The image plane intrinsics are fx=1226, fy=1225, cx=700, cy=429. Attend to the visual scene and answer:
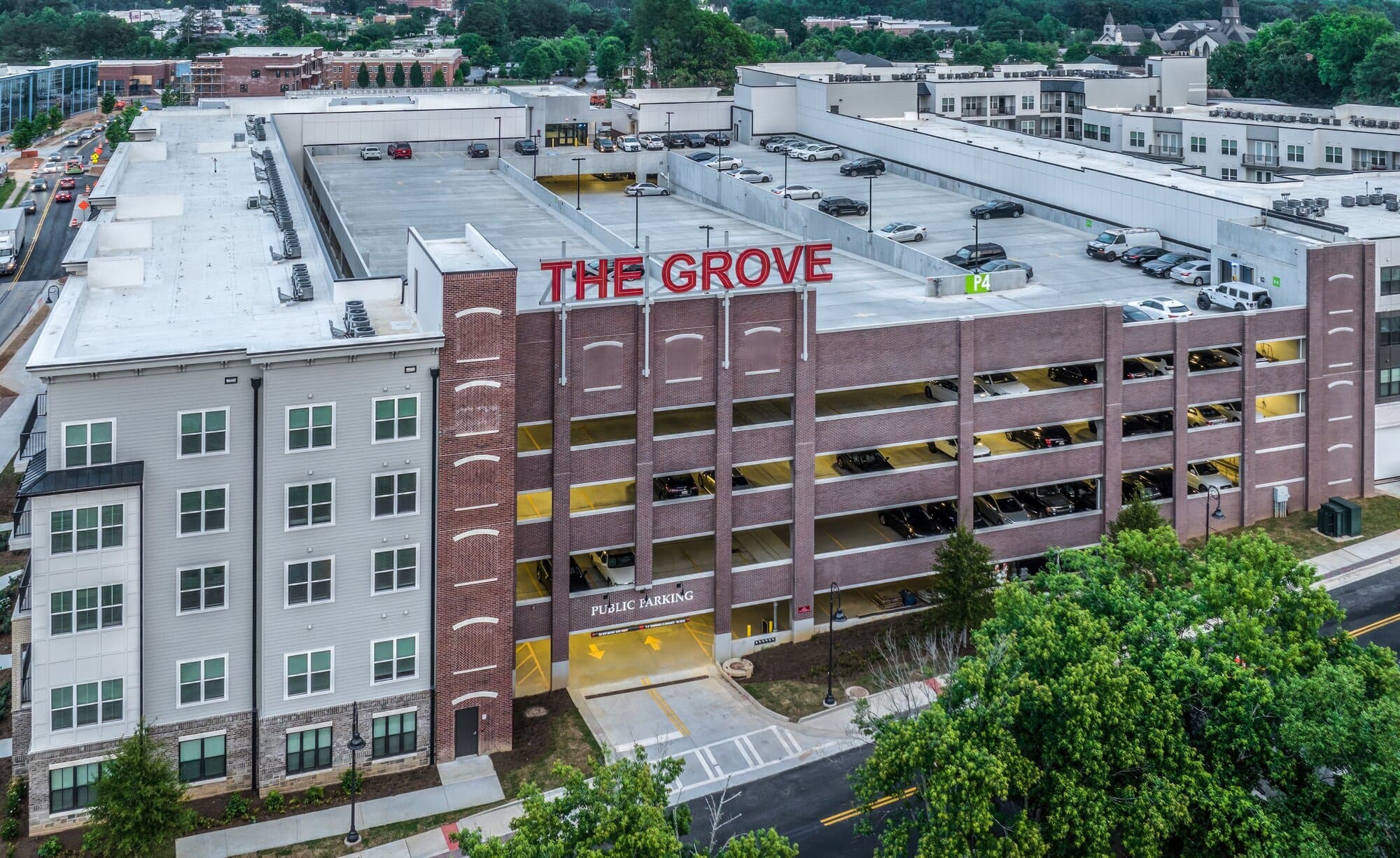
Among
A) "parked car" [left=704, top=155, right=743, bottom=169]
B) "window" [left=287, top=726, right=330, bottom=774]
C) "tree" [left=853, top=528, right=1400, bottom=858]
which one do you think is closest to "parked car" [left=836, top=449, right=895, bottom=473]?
"tree" [left=853, top=528, right=1400, bottom=858]

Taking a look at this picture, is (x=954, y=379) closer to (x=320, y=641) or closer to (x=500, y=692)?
(x=500, y=692)

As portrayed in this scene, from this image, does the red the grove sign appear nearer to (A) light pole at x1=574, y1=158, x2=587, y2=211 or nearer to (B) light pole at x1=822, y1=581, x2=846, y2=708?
(B) light pole at x1=822, y1=581, x2=846, y2=708

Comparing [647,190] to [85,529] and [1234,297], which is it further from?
[85,529]

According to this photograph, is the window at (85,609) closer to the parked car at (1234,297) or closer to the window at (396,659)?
the window at (396,659)

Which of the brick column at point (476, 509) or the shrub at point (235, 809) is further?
the brick column at point (476, 509)

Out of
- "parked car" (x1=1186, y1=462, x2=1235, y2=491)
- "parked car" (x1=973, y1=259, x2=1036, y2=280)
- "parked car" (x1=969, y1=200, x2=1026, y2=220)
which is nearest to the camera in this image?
"parked car" (x1=1186, y1=462, x2=1235, y2=491)

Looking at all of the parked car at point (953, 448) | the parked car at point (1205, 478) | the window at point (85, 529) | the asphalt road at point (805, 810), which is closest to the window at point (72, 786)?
the window at point (85, 529)

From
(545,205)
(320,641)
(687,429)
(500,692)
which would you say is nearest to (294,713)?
(320,641)
